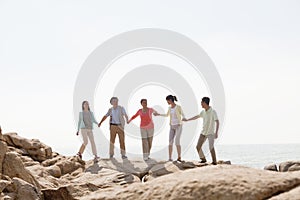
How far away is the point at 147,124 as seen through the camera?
57.1 ft

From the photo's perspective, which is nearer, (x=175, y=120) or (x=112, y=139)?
(x=175, y=120)

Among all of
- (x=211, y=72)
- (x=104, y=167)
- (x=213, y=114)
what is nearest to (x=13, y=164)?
(x=104, y=167)

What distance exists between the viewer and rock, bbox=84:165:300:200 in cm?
389

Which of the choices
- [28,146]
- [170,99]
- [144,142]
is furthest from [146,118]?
[28,146]

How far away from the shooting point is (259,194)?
3871mm

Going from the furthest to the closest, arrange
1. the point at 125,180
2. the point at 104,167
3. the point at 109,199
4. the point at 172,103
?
the point at 104,167
the point at 172,103
the point at 125,180
the point at 109,199

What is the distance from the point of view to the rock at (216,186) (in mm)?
3893

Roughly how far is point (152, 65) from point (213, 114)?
27.9 feet

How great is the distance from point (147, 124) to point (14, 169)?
250 inches

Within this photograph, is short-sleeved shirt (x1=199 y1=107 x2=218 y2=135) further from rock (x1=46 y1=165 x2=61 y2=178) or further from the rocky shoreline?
rock (x1=46 y1=165 x2=61 y2=178)

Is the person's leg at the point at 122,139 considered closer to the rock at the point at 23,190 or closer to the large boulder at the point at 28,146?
the large boulder at the point at 28,146

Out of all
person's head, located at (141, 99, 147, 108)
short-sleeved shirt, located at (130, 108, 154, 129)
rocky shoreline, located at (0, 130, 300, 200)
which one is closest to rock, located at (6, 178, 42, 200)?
rocky shoreline, located at (0, 130, 300, 200)

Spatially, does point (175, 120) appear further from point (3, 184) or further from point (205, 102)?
point (3, 184)

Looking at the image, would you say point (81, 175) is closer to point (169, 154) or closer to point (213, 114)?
point (169, 154)
